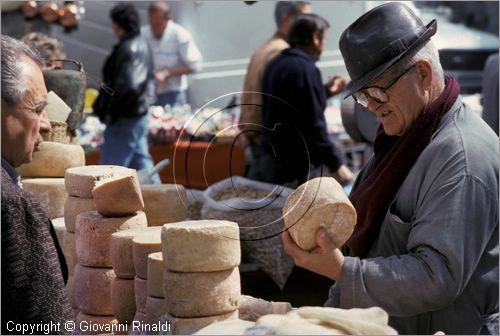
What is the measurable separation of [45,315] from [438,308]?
106 centimetres

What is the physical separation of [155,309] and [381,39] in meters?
1.01

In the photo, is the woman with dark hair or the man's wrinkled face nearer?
the man's wrinkled face

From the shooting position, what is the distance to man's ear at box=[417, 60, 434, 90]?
2586mm

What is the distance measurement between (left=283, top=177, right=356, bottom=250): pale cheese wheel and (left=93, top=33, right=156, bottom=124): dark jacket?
4407 mm

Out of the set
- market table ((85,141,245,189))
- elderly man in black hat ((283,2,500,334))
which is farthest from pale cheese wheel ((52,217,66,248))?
market table ((85,141,245,189))

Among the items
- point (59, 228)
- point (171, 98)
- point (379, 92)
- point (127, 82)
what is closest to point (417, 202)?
point (379, 92)

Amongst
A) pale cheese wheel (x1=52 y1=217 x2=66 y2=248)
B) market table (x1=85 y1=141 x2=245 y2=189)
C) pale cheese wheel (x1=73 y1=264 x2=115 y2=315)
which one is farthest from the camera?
market table (x1=85 y1=141 x2=245 y2=189)

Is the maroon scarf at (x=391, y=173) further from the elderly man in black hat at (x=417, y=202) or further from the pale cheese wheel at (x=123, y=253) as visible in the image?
the pale cheese wheel at (x=123, y=253)

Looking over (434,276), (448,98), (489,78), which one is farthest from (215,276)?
(489,78)

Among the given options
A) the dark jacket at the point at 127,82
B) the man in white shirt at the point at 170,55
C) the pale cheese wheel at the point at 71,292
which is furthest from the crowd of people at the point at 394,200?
the man in white shirt at the point at 170,55

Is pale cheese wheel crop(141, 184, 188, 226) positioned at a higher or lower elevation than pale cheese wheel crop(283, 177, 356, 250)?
lower

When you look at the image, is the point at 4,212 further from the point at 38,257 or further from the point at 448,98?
the point at 448,98

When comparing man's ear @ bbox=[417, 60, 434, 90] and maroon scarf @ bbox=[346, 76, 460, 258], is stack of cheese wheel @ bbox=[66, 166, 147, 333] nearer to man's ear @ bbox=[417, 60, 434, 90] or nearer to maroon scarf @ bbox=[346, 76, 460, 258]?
maroon scarf @ bbox=[346, 76, 460, 258]

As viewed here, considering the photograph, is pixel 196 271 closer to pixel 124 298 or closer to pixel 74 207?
pixel 124 298
